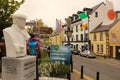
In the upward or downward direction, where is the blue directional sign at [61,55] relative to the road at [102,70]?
upward

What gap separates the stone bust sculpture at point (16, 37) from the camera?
9.79 meters

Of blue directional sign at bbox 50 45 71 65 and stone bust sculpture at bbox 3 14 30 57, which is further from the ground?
stone bust sculpture at bbox 3 14 30 57

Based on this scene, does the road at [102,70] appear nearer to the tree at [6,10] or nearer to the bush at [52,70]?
the bush at [52,70]

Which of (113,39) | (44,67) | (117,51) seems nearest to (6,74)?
(44,67)

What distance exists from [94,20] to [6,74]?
56275 mm

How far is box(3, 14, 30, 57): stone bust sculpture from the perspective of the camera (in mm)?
9789

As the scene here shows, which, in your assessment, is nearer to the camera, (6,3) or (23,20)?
(23,20)

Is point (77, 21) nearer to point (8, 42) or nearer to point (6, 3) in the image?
point (6, 3)

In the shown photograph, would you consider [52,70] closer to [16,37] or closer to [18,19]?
[16,37]

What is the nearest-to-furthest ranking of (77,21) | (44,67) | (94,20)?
(44,67), (94,20), (77,21)

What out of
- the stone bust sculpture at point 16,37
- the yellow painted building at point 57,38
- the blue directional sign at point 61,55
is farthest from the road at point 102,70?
the yellow painted building at point 57,38

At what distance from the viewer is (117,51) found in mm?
47250

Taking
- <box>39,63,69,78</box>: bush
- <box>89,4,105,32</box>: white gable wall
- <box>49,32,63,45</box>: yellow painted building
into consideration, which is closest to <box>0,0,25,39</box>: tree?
<box>39,63,69,78</box>: bush

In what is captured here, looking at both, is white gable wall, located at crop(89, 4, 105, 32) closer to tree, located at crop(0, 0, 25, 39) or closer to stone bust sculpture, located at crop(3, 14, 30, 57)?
tree, located at crop(0, 0, 25, 39)
